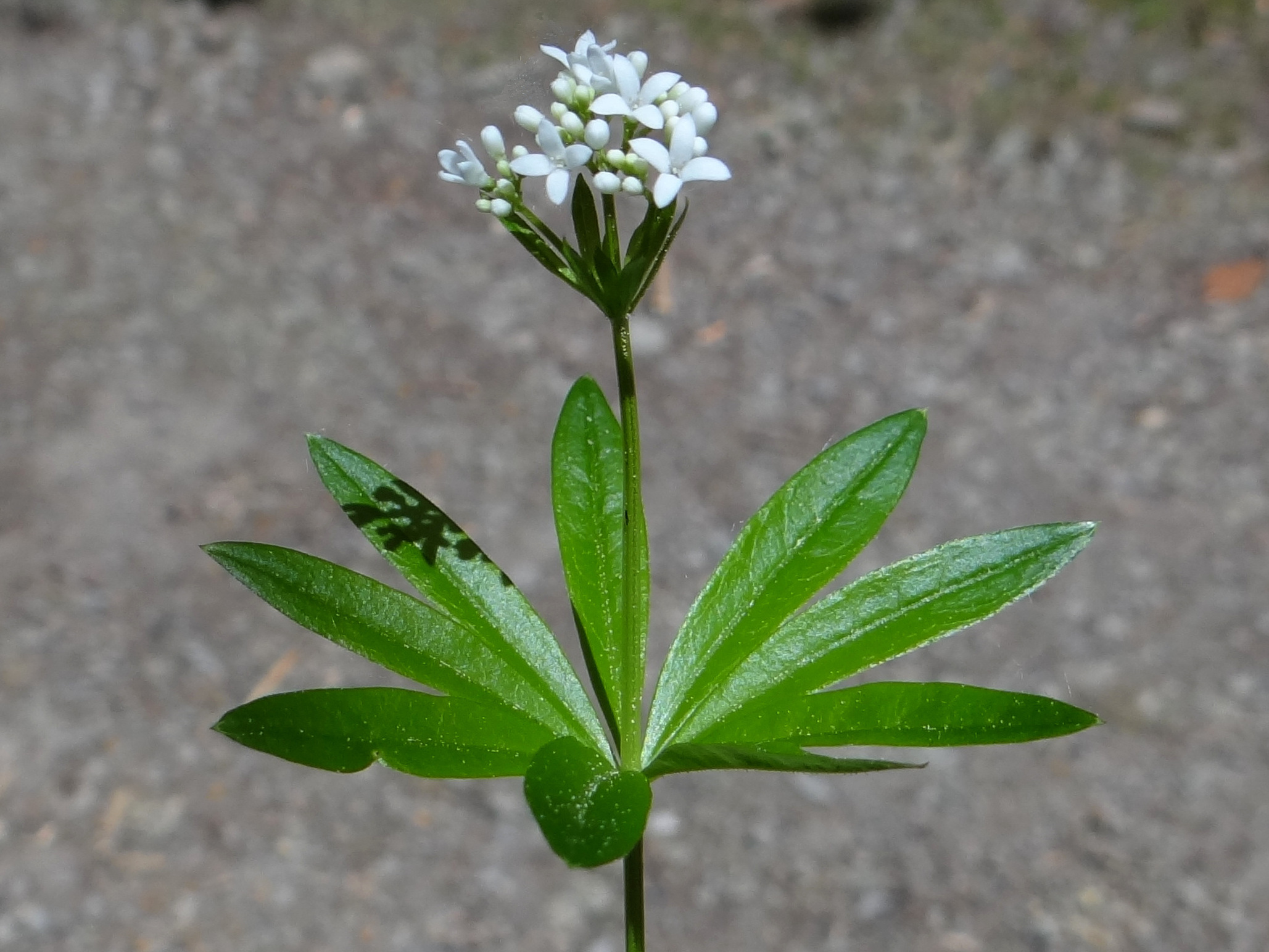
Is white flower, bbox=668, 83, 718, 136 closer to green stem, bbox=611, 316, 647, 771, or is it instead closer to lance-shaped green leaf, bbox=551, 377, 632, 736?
green stem, bbox=611, 316, 647, 771

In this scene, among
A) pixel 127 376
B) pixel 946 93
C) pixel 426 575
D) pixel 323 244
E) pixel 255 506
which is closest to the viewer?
pixel 426 575

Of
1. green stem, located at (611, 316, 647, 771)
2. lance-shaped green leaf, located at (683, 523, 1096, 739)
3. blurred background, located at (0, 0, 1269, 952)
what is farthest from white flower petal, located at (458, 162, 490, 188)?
blurred background, located at (0, 0, 1269, 952)

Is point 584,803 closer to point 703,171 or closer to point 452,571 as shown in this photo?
point 452,571

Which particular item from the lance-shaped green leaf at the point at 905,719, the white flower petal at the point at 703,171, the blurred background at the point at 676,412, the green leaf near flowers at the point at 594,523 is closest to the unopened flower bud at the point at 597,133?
the white flower petal at the point at 703,171

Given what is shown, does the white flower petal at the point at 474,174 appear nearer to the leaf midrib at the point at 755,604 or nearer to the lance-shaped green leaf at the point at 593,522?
the lance-shaped green leaf at the point at 593,522

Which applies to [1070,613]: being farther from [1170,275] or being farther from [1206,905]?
[1170,275]

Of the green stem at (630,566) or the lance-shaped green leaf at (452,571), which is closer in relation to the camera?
the green stem at (630,566)

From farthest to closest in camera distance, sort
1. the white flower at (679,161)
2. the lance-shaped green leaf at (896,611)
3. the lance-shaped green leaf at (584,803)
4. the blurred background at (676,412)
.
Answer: the blurred background at (676,412) → the lance-shaped green leaf at (896,611) → the white flower at (679,161) → the lance-shaped green leaf at (584,803)

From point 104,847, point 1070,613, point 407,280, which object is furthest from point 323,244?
point 1070,613
